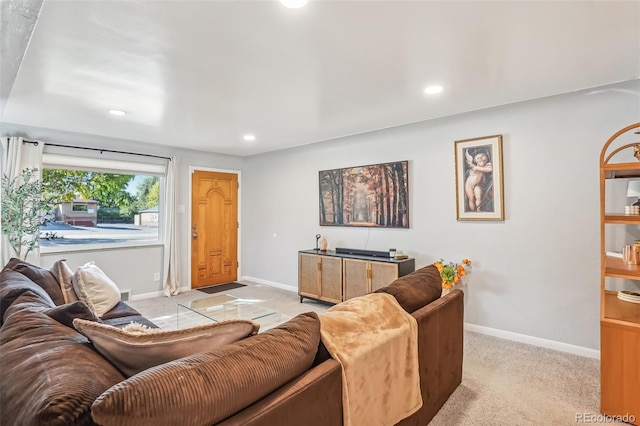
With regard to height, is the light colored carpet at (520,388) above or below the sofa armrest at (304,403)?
below

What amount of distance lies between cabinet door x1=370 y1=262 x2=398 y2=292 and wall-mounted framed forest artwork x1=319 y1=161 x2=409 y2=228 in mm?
586

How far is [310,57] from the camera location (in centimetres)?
224

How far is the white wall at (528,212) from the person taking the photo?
2816 mm

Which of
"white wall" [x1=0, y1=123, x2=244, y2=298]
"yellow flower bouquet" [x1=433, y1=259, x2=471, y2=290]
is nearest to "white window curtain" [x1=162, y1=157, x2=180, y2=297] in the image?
"white wall" [x1=0, y1=123, x2=244, y2=298]

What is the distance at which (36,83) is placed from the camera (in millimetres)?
2633

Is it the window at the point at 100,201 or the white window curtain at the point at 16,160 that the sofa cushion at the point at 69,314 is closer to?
the white window curtain at the point at 16,160

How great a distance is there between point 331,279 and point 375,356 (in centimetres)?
288

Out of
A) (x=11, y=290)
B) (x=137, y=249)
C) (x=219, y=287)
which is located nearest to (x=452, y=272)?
(x=11, y=290)

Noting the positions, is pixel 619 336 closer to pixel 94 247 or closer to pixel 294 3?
pixel 294 3

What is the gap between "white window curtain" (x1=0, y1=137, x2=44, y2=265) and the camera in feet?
12.2

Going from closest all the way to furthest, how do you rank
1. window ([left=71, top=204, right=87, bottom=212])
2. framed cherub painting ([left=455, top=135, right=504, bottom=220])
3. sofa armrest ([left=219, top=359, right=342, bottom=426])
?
sofa armrest ([left=219, top=359, right=342, bottom=426]) → framed cherub painting ([left=455, top=135, right=504, bottom=220]) → window ([left=71, top=204, right=87, bottom=212])

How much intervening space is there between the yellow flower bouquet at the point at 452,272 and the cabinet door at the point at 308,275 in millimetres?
1684

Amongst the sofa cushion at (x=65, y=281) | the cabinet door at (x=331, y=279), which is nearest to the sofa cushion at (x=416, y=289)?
the cabinet door at (x=331, y=279)

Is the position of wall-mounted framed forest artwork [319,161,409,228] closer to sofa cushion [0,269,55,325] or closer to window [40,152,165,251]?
window [40,152,165,251]
